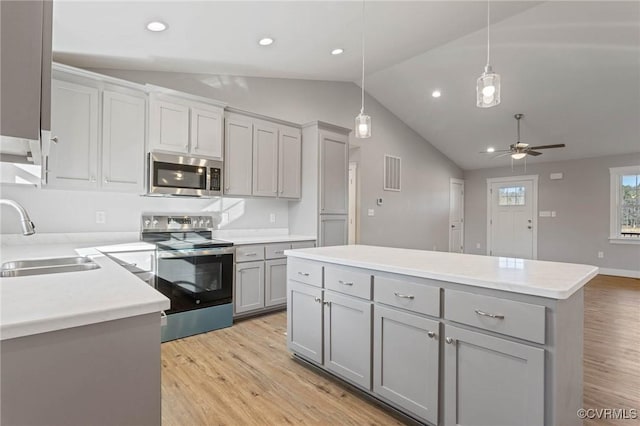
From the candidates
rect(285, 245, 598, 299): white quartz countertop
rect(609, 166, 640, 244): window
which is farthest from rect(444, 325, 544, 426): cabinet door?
rect(609, 166, 640, 244): window

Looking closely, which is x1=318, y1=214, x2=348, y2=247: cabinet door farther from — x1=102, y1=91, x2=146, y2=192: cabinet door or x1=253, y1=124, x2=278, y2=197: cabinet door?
x1=102, y1=91, x2=146, y2=192: cabinet door

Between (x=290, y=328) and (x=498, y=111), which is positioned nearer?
(x=290, y=328)

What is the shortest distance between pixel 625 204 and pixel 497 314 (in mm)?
7273

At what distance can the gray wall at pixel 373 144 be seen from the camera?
409 centimetres

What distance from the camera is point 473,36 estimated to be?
4.42 m

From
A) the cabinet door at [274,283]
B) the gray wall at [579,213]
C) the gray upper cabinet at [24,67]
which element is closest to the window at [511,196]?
the gray wall at [579,213]

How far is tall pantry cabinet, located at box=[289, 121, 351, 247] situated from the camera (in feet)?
13.9

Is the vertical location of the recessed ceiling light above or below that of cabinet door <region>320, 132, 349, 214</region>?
above

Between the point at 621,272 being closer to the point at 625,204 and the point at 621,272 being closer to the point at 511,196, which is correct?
the point at 625,204

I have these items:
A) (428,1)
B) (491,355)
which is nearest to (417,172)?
(428,1)

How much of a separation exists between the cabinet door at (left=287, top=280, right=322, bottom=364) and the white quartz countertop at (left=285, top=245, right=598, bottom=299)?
283mm

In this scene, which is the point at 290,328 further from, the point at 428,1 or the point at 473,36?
the point at 473,36

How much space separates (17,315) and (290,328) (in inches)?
78.5

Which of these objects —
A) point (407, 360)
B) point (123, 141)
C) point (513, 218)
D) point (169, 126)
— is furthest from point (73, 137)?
point (513, 218)
